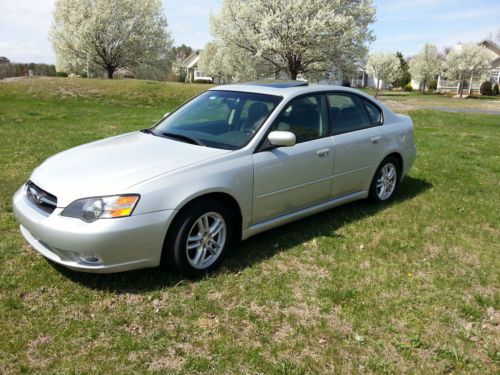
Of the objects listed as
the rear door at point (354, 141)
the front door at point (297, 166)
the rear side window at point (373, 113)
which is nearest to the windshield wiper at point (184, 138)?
the front door at point (297, 166)

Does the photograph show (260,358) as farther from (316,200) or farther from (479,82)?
(479,82)

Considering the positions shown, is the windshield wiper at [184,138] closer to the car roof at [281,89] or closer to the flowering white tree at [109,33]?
the car roof at [281,89]

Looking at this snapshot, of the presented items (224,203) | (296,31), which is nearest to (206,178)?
(224,203)

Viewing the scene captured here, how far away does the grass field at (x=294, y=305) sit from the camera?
293 cm

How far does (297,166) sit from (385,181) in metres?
2.04

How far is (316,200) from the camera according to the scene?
4.93 m

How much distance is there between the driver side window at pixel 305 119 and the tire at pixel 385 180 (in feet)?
4.24

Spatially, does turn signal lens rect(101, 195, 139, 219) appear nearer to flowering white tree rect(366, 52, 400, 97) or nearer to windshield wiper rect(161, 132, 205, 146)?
windshield wiper rect(161, 132, 205, 146)

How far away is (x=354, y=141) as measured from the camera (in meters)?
5.20

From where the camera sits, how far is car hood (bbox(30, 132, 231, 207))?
3455 millimetres

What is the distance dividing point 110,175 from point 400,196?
14.7 feet

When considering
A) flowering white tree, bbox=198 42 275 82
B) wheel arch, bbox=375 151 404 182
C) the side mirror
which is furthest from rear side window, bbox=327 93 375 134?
flowering white tree, bbox=198 42 275 82

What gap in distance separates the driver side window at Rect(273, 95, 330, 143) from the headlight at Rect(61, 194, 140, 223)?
5.57 feet

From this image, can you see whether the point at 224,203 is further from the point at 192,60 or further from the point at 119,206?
the point at 192,60
